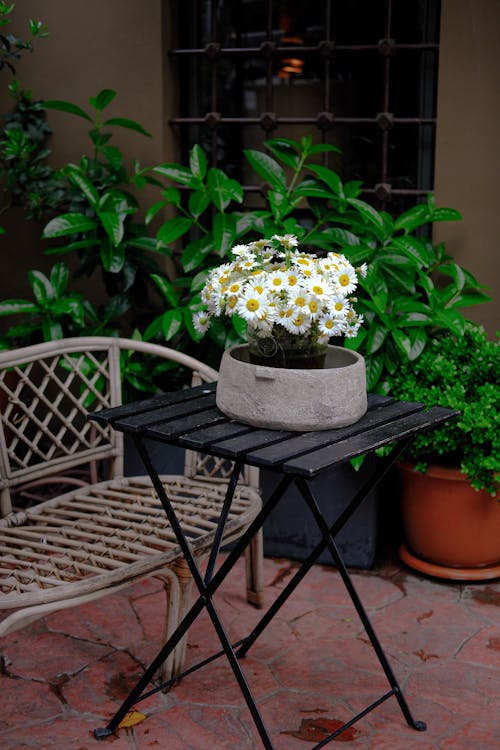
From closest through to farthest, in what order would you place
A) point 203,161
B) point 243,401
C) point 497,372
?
point 243,401 < point 497,372 < point 203,161

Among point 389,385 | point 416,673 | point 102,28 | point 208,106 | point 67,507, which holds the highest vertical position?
point 102,28

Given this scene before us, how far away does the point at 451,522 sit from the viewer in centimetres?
349

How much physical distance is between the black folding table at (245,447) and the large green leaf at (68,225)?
1.31 metres

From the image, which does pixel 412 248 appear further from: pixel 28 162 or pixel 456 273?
pixel 28 162

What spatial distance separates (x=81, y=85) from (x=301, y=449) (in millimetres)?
2676

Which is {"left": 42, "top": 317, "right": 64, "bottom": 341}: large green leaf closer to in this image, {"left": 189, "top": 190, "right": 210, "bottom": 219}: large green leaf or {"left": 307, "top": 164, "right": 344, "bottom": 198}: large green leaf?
{"left": 189, "top": 190, "right": 210, "bottom": 219}: large green leaf

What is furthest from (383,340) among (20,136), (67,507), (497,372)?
(20,136)

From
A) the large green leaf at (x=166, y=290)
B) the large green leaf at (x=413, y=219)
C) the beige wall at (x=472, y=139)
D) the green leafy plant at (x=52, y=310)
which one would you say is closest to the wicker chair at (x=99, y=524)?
the green leafy plant at (x=52, y=310)

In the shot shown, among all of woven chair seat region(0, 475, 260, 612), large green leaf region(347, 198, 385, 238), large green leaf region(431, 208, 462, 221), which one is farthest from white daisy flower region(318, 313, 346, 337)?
large green leaf region(431, 208, 462, 221)

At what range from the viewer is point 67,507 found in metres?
2.94

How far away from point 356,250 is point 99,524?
1506 mm

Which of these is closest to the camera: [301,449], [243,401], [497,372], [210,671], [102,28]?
[301,449]

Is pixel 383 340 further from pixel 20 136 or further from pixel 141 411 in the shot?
pixel 20 136

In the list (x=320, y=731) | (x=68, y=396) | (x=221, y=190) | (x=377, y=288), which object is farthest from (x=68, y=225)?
(x=320, y=731)
